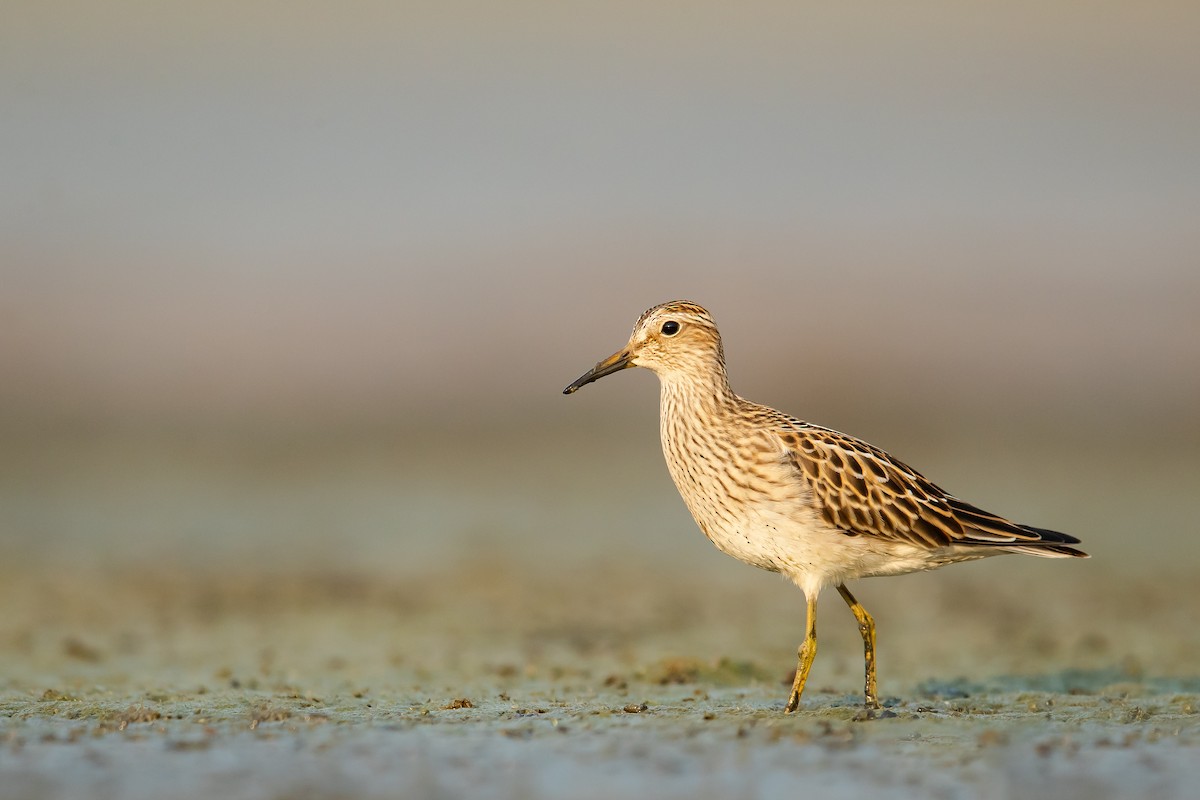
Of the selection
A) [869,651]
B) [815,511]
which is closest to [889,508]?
[815,511]

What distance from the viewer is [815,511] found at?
7906 millimetres

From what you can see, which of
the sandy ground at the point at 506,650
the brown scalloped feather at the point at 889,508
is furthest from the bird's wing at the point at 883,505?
the sandy ground at the point at 506,650

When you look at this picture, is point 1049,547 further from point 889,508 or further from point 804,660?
point 804,660

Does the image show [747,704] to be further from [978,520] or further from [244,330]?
[244,330]

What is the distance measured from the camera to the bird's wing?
7977 millimetres

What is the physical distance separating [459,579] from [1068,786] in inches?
266

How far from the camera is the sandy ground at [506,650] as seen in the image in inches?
250

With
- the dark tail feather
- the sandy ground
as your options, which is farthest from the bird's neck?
the dark tail feather

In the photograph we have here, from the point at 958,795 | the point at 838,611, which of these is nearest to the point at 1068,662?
the point at 838,611

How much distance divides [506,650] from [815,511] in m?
2.91

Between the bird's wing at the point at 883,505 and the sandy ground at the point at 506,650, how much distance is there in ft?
2.89

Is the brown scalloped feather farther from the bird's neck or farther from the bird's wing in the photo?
the bird's neck

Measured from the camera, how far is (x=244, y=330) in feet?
69.3

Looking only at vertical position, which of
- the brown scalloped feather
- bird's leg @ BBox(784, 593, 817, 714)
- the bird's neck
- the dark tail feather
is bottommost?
bird's leg @ BBox(784, 593, 817, 714)
